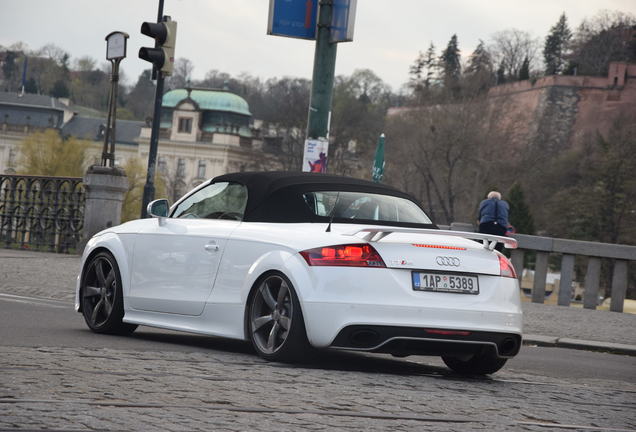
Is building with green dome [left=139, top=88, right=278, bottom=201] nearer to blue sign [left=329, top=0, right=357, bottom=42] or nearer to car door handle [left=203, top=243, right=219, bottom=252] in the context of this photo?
blue sign [left=329, top=0, right=357, bottom=42]

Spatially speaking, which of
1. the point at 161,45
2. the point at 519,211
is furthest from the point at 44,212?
the point at 519,211

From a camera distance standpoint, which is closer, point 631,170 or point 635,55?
point 631,170

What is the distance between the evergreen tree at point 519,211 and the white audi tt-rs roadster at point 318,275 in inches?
3415

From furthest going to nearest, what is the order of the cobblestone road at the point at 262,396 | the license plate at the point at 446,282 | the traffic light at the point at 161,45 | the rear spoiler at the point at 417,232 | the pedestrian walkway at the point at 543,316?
1. the traffic light at the point at 161,45
2. the pedestrian walkway at the point at 543,316
3. the license plate at the point at 446,282
4. the rear spoiler at the point at 417,232
5. the cobblestone road at the point at 262,396

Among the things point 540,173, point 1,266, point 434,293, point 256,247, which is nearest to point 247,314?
point 256,247

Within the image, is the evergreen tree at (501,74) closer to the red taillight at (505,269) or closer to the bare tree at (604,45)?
the bare tree at (604,45)

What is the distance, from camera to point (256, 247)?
355 inches

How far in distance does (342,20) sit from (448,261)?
25.9ft

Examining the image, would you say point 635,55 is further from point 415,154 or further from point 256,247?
point 256,247

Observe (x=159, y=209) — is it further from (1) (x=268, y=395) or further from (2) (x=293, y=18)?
(2) (x=293, y=18)

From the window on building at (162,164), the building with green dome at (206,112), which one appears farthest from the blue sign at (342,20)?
the window on building at (162,164)

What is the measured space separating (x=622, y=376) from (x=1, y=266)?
12.5 m

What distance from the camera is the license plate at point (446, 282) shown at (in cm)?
848

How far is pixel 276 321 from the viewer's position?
28.6 feet
